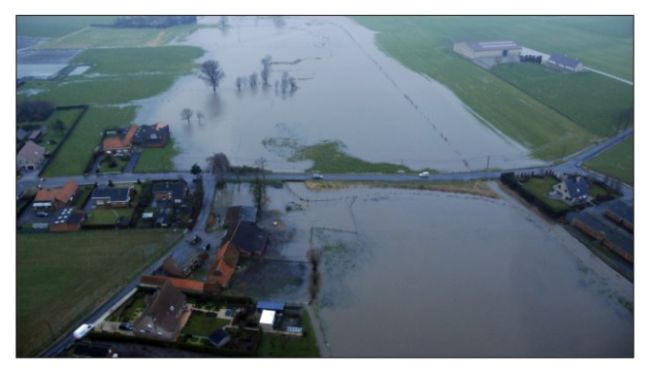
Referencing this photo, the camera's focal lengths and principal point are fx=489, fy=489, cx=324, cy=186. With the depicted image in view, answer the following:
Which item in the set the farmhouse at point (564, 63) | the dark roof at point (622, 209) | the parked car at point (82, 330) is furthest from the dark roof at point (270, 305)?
the farmhouse at point (564, 63)

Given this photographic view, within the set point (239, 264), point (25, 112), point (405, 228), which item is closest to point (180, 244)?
point (239, 264)

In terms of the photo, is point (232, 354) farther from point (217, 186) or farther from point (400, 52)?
point (400, 52)

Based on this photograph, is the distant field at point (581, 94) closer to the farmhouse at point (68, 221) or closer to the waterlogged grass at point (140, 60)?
the waterlogged grass at point (140, 60)

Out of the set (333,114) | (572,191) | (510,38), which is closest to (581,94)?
(572,191)

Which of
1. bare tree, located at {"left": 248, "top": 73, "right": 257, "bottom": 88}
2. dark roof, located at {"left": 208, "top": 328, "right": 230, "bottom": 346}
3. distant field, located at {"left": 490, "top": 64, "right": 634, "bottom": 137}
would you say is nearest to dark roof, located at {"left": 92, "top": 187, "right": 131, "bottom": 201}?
dark roof, located at {"left": 208, "top": 328, "right": 230, "bottom": 346}

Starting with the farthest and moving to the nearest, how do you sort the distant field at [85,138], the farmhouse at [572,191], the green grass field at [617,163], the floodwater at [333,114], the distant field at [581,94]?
the distant field at [581,94]
the floodwater at [333,114]
the distant field at [85,138]
the green grass field at [617,163]
the farmhouse at [572,191]

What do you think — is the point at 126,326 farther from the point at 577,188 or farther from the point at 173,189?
the point at 577,188
